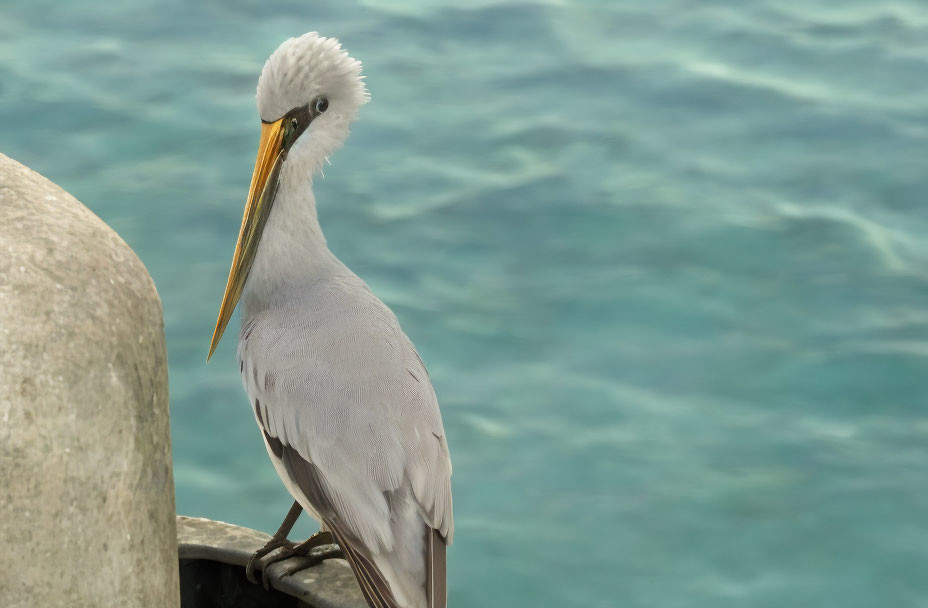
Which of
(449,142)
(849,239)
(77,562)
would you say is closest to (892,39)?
(849,239)

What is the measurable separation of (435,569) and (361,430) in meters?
0.33

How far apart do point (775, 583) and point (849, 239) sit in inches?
73.4

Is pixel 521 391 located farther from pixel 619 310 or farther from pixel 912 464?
pixel 912 464

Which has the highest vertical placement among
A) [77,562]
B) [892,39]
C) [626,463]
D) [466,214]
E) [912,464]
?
[892,39]

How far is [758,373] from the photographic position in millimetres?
4867

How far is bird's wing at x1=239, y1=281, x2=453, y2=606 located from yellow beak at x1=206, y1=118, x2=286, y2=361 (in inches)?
7.4

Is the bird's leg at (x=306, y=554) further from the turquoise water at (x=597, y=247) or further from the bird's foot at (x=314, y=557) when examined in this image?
the turquoise water at (x=597, y=247)

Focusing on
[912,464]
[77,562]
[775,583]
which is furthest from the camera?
[912,464]

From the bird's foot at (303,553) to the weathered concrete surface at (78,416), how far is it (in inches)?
10.6

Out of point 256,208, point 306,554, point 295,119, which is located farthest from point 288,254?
point 306,554

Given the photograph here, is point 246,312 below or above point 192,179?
below

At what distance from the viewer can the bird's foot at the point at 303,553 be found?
8.89 ft

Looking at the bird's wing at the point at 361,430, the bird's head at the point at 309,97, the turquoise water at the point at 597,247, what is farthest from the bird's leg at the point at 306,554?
the turquoise water at the point at 597,247

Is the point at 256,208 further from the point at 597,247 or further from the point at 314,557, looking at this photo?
the point at 597,247
